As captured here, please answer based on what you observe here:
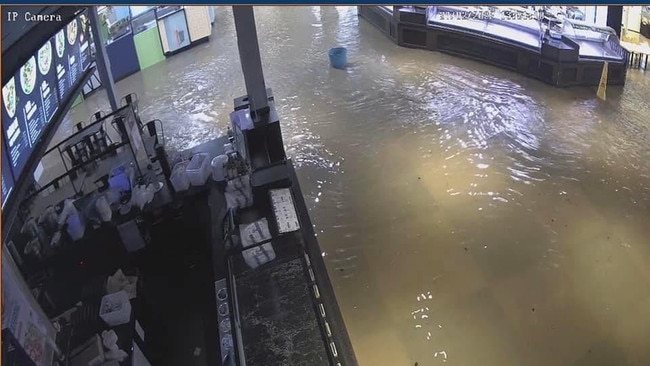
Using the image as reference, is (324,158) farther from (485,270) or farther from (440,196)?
(485,270)

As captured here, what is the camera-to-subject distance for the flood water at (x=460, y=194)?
515cm

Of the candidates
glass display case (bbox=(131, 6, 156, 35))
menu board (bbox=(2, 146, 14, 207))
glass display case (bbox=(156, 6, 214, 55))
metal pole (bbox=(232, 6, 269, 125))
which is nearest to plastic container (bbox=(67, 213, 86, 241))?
menu board (bbox=(2, 146, 14, 207))

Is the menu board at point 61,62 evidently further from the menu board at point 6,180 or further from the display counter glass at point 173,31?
the display counter glass at point 173,31

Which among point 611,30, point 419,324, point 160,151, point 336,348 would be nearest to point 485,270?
point 419,324

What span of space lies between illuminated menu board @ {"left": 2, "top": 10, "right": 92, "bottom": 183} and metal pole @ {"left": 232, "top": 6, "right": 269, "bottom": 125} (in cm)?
166

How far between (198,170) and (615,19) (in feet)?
24.0

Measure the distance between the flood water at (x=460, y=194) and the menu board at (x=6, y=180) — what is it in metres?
3.01

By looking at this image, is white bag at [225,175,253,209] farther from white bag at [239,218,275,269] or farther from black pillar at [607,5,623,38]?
black pillar at [607,5,623,38]

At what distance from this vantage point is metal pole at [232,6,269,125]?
5.67 metres

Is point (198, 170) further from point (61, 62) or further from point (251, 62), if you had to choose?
point (61, 62)

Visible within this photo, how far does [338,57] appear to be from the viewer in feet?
33.0

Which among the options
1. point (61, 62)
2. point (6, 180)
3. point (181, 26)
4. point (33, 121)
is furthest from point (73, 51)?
point (181, 26)

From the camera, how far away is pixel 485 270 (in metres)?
5.74

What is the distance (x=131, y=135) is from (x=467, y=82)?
216 inches
